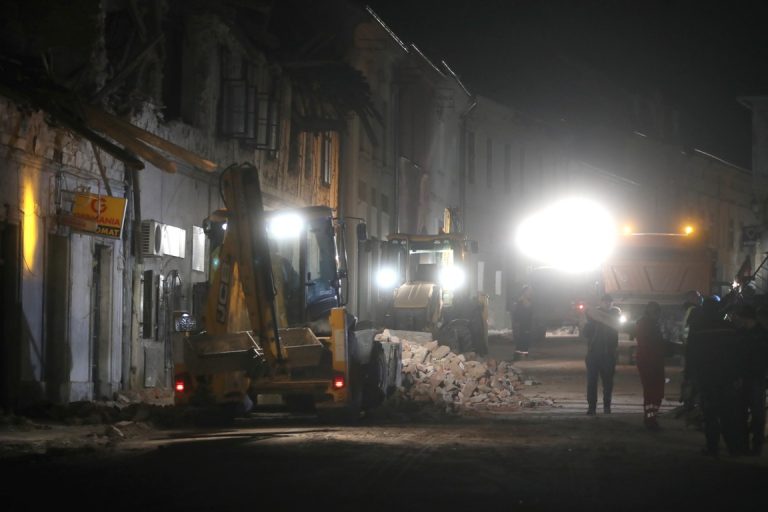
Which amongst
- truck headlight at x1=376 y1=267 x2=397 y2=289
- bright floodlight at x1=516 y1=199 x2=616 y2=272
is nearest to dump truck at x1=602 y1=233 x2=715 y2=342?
bright floodlight at x1=516 y1=199 x2=616 y2=272

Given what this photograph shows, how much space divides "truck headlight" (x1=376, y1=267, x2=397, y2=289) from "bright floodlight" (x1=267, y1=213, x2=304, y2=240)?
1320 centimetres

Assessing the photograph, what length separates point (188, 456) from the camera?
12.9 meters

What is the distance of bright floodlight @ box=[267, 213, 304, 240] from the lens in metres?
17.6

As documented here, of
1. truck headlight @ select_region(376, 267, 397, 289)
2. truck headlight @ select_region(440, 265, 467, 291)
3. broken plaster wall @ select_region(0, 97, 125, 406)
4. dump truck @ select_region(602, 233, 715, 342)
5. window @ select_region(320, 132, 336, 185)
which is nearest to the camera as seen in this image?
broken plaster wall @ select_region(0, 97, 125, 406)

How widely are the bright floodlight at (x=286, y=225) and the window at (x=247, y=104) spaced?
371 inches

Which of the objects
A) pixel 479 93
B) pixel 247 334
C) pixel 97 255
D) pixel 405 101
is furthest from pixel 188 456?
pixel 479 93

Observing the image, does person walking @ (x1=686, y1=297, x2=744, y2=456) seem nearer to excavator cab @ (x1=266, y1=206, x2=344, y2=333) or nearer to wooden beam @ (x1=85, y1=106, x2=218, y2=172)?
excavator cab @ (x1=266, y1=206, x2=344, y2=333)

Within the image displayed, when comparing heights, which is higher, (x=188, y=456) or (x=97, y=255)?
(x=97, y=255)

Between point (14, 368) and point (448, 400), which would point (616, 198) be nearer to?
point (448, 400)

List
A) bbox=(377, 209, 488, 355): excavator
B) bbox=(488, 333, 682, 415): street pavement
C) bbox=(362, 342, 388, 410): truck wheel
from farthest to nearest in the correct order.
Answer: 1. bbox=(377, 209, 488, 355): excavator
2. bbox=(488, 333, 682, 415): street pavement
3. bbox=(362, 342, 388, 410): truck wheel

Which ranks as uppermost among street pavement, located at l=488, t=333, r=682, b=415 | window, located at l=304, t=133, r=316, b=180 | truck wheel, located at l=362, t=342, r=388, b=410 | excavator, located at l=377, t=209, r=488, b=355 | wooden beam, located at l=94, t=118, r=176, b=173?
window, located at l=304, t=133, r=316, b=180

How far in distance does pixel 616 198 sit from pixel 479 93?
1985 centimetres

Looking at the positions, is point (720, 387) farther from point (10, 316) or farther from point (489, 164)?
point (489, 164)

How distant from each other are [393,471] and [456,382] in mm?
11935
